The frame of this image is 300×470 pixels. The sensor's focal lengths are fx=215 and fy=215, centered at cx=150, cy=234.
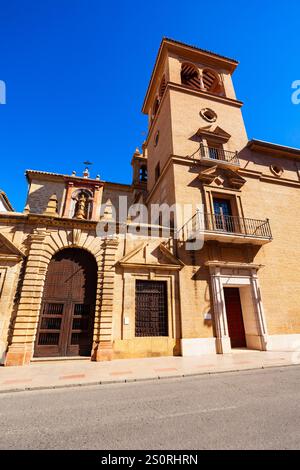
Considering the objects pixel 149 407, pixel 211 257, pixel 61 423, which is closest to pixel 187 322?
pixel 211 257

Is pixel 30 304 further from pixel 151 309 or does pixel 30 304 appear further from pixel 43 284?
pixel 151 309

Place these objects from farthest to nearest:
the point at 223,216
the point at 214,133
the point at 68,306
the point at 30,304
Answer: the point at 214,133, the point at 223,216, the point at 68,306, the point at 30,304

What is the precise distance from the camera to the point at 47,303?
10.1 meters

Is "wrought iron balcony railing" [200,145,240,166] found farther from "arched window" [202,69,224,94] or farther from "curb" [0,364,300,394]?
"curb" [0,364,300,394]

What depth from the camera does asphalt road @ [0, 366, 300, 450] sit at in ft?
10.5

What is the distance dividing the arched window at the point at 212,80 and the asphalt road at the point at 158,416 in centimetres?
2257

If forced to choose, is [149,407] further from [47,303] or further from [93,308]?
[47,303]

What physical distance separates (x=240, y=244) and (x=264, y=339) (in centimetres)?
524

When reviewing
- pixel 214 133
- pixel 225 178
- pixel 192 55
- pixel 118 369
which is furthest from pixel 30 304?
pixel 192 55

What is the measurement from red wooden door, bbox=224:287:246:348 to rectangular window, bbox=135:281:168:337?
421cm

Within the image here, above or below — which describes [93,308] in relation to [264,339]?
above

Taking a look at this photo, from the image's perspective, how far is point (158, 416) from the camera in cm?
412

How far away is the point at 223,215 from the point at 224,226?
0.70 metres

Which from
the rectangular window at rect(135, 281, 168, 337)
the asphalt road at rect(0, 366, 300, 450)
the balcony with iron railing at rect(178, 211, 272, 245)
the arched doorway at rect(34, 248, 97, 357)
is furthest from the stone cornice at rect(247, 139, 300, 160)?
the asphalt road at rect(0, 366, 300, 450)
